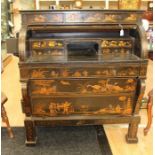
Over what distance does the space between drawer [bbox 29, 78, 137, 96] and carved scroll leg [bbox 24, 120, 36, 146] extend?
27cm

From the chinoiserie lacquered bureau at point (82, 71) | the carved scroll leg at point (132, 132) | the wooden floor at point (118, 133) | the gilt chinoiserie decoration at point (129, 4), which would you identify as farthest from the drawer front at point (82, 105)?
the gilt chinoiserie decoration at point (129, 4)

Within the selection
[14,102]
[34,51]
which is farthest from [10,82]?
[34,51]

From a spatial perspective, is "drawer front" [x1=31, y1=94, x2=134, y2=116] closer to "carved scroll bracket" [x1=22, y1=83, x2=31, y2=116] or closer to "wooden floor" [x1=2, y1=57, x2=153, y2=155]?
"carved scroll bracket" [x1=22, y1=83, x2=31, y2=116]

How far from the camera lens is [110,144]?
2.06 m

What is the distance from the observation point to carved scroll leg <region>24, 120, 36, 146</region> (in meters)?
1.93

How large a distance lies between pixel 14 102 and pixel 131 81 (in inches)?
67.8

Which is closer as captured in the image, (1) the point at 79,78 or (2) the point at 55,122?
(1) the point at 79,78

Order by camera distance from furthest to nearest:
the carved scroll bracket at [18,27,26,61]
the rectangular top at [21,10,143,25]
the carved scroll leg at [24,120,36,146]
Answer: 1. the carved scroll leg at [24,120,36,146]
2. the rectangular top at [21,10,143,25]
3. the carved scroll bracket at [18,27,26,61]

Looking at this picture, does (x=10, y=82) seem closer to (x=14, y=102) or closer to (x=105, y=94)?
(x=14, y=102)

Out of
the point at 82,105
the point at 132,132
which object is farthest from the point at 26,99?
the point at 132,132

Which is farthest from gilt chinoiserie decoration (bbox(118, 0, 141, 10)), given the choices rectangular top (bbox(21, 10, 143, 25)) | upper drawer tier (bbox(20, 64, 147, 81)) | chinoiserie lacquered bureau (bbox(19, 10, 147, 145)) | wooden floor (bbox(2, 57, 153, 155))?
upper drawer tier (bbox(20, 64, 147, 81))

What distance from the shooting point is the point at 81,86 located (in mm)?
1821

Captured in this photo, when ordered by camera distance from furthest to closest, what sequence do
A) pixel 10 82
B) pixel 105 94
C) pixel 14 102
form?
pixel 10 82
pixel 14 102
pixel 105 94

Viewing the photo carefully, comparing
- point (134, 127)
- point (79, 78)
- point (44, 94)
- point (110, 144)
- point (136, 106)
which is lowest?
point (110, 144)
